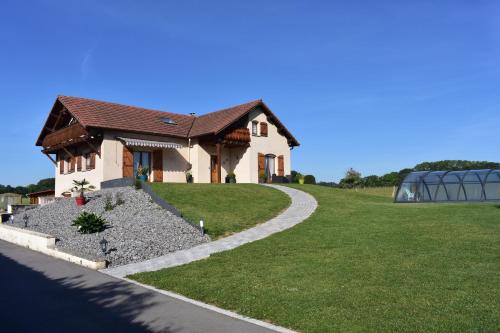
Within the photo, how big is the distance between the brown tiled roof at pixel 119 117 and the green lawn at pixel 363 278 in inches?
643

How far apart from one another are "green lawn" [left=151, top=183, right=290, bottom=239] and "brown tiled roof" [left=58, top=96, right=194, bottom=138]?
6.02 metres

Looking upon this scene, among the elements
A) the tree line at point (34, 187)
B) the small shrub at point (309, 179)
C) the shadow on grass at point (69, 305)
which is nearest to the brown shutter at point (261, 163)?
the small shrub at point (309, 179)

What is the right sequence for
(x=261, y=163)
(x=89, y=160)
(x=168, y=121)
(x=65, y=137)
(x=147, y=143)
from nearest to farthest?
(x=147, y=143) < (x=89, y=160) < (x=65, y=137) < (x=168, y=121) < (x=261, y=163)

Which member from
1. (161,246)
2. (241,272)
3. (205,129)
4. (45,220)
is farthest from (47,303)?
(205,129)

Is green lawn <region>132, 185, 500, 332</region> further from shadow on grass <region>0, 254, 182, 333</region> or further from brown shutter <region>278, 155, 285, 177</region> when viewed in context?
brown shutter <region>278, 155, 285, 177</region>

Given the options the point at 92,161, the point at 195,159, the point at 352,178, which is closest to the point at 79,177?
the point at 92,161

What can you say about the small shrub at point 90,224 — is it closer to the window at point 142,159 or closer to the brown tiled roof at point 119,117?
the brown tiled roof at point 119,117

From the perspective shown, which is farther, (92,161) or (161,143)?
(161,143)

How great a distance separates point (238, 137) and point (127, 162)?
8553mm

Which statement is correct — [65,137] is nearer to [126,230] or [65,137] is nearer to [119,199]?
[119,199]

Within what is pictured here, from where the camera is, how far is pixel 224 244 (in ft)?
47.0

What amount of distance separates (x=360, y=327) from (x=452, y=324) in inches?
52.9

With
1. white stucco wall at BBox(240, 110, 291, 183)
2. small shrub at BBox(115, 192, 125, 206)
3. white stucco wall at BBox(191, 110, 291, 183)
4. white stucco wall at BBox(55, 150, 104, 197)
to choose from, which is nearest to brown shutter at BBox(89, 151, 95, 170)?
white stucco wall at BBox(55, 150, 104, 197)

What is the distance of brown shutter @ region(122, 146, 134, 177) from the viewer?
27.4 meters
